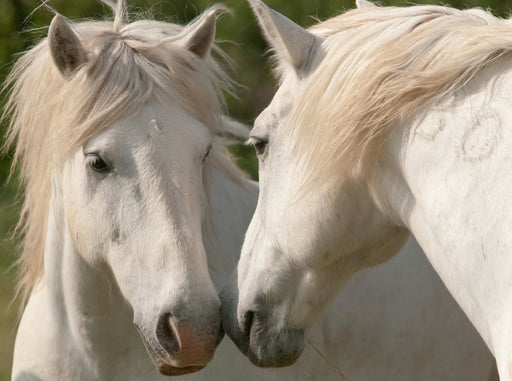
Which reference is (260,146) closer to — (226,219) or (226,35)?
(226,219)

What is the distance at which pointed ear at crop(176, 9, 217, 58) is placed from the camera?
2691 mm

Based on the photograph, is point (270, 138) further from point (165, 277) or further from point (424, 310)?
point (424, 310)

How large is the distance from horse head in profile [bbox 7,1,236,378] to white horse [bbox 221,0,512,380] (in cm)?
22

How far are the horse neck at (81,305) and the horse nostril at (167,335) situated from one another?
1.27ft

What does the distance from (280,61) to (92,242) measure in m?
0.87

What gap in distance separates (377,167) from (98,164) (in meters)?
0.96

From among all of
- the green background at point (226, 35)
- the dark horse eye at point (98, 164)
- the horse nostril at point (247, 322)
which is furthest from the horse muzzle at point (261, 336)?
the green background at point (226, 35)

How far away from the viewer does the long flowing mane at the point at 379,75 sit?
5.86 feet

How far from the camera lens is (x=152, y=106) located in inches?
98.7

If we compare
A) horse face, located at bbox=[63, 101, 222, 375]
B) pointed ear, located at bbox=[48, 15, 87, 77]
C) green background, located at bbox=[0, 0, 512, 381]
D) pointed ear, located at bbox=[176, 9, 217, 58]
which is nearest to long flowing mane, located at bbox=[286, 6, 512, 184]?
horse face, located at bbox=[63, 101, 222, 375]

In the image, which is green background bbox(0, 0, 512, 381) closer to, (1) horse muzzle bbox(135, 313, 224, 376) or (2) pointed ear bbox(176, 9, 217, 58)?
(2) pointed ear bbox(176, 9, 217, 58)

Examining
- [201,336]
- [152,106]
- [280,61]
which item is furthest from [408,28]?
[201,336]

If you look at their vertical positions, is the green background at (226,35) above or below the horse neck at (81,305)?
below

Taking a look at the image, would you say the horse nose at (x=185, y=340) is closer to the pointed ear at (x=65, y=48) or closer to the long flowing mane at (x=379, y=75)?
the long flowing mane at (x=379, y=75)
